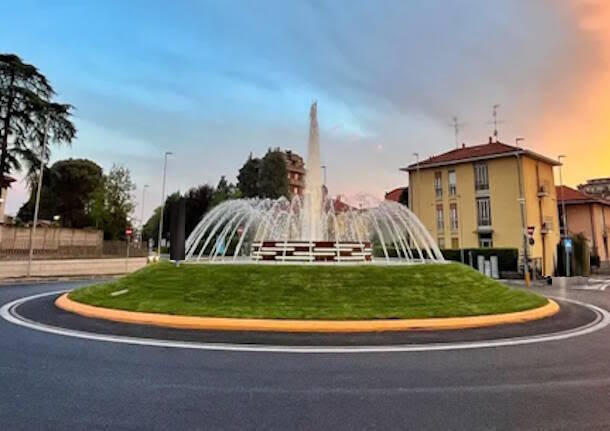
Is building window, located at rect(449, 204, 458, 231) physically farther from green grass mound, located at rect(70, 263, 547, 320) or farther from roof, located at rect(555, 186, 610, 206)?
green grass mound, located at rect(70, 263, 547, 320)

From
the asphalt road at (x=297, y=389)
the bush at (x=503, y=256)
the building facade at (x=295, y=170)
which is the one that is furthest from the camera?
the building facade at (x=295, y=170)

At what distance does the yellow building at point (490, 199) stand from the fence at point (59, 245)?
3358 cm

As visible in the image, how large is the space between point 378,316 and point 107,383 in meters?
6.50

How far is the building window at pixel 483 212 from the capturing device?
144ft

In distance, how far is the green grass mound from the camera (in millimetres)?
10461

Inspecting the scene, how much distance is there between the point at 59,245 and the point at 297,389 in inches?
1436

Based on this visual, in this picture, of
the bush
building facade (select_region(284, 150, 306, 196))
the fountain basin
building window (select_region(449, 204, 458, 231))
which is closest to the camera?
the fountain basin

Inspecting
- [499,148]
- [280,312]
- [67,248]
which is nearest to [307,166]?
[280,312]

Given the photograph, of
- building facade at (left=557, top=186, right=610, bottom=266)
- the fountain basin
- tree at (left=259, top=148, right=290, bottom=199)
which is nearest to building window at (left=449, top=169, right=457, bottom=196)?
building facade at (left=557, top=186, right=610, bottom=266)

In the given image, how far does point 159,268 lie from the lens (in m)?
14.0

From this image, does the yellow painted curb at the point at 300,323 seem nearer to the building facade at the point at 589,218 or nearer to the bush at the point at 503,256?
the bush at the point at 503,256

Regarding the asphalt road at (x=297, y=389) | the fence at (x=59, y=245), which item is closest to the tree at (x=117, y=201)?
the fence at (x=59, y=245)

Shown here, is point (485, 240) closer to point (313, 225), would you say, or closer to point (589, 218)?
point (589, 218)

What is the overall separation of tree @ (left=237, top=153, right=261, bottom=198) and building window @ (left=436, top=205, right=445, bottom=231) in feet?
103
